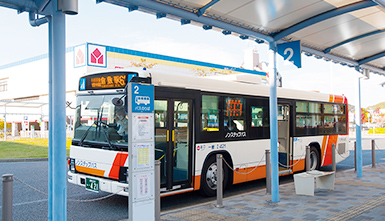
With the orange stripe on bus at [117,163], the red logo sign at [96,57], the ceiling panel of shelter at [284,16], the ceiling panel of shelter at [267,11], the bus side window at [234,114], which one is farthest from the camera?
the red logo sign at [96,57]

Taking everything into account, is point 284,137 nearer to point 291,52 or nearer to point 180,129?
point 291,52

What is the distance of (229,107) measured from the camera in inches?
365

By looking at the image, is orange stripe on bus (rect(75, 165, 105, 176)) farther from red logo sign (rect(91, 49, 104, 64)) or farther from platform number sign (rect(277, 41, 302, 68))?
red logo sign (rect(91, 49, 104, 64))

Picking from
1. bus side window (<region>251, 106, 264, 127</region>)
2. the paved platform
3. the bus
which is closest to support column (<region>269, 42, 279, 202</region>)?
the paved platform

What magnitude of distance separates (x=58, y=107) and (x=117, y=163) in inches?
98.4

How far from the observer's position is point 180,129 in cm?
795

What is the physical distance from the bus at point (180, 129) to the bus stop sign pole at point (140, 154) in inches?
7.0

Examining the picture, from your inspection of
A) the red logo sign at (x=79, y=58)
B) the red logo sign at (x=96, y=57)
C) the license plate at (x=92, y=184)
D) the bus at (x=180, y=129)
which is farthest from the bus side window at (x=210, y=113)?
the red logo sign at (x=79, y=58)

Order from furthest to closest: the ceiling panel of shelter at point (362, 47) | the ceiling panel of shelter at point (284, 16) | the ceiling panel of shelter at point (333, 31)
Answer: the ceiling panel of shelter at point (362, 47) < the ceiling panel of shelter at point (333, 31) < the ceiling panel of shelter at point (284, 16)

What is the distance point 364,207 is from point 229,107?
3953 mm

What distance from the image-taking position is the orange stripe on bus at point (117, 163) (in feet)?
22.6

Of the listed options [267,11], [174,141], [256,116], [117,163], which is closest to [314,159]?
[256,116]

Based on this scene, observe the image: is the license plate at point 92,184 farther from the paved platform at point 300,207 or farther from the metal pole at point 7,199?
the metal pole at point 7,199

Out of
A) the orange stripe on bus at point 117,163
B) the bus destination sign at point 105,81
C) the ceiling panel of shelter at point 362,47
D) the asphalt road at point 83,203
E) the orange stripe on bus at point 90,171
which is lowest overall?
the asphalt road at point 83,203
